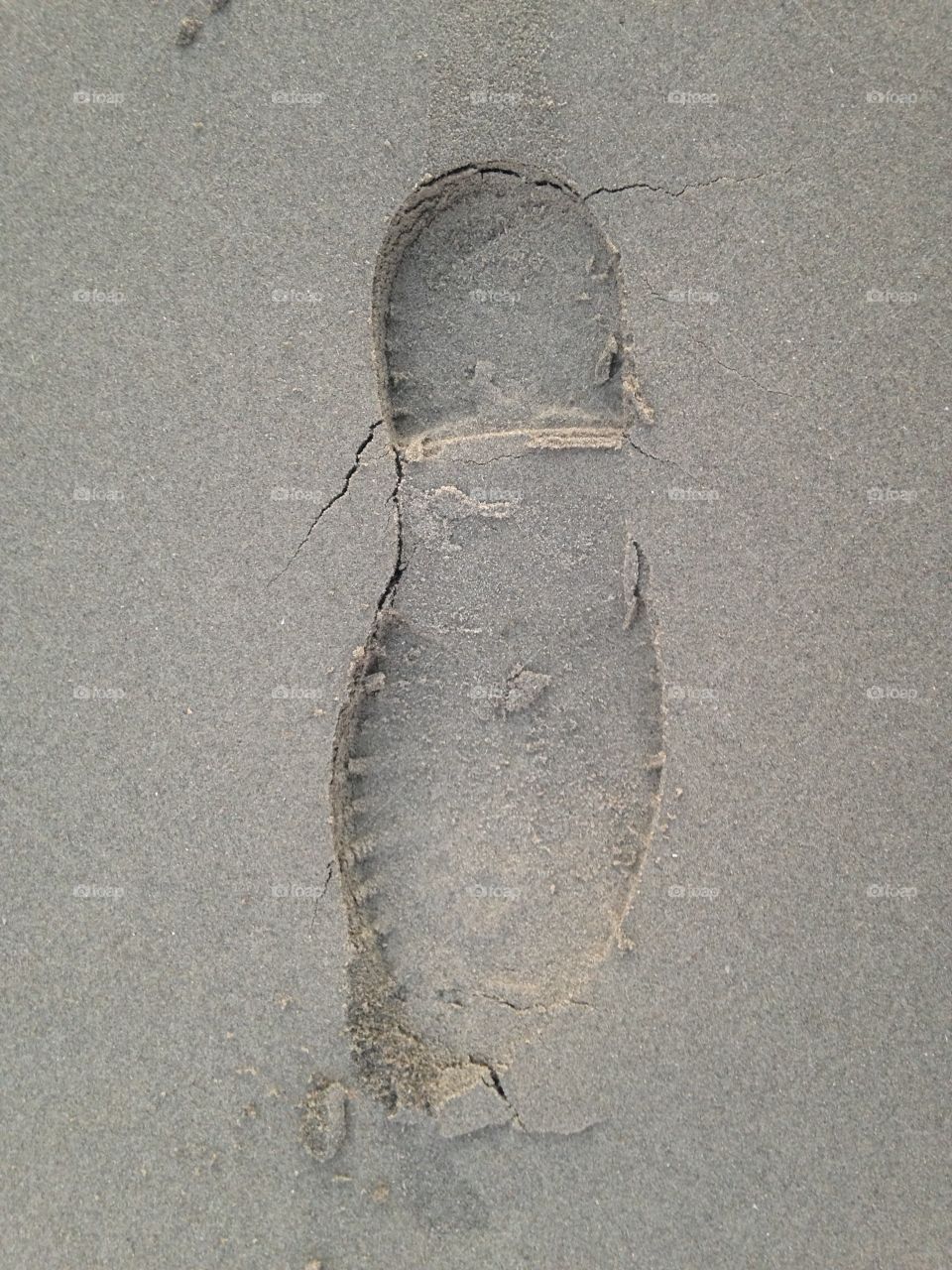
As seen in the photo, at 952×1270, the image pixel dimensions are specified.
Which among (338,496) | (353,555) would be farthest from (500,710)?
(338,496)

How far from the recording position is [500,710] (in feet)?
6.97

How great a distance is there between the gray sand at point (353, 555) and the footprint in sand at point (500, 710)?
0.24 ft

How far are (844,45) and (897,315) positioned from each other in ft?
2.31

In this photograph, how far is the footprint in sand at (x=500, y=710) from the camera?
210 cm

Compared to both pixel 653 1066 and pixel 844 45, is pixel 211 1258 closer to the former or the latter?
pixel 653 1066

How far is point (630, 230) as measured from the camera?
2.11 meters

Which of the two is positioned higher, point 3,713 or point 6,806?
point 3,713

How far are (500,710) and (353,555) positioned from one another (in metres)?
0.56

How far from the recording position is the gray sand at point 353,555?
2.06 m

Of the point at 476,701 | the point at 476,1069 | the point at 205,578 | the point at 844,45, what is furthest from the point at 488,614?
the point at 844,45

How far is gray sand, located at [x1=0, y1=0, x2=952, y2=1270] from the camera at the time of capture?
206cm

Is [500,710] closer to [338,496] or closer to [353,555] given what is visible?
[353,555]

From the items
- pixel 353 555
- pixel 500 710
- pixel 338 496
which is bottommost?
pixel 500 710

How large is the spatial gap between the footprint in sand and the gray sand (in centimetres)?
7
